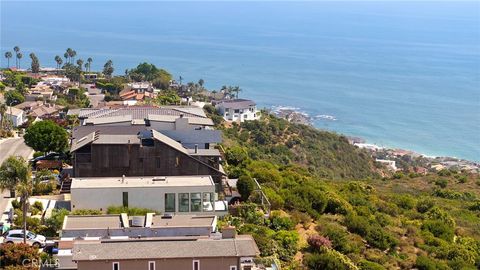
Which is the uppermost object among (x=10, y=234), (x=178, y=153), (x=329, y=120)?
(x=178, y=153)

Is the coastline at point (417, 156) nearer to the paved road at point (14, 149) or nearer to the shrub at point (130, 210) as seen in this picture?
the paved road at point (14, 149)

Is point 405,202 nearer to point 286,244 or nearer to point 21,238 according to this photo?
point 286,244

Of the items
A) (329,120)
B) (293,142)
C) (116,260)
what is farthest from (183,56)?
(116,260)

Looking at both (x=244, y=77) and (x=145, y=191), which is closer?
(x=145, y=191)

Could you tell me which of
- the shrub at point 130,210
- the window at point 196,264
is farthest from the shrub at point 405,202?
the window at point 196,264

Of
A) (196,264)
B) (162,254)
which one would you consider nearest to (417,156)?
(196,264)

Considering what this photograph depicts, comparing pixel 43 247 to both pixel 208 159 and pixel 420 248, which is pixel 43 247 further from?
pixel 420 248

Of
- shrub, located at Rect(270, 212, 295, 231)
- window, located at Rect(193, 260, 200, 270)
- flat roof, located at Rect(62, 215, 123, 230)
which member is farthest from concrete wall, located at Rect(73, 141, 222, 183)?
window, located at Rect(193, 260, 200, 270)
